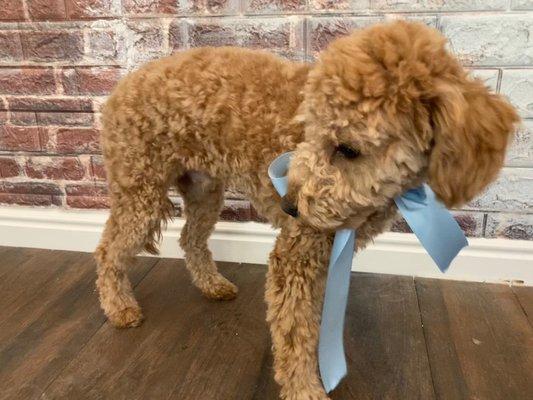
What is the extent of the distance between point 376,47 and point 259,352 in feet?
2.68

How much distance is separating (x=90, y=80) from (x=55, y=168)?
0.34m

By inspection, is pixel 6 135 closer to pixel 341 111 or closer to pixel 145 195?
pixel 145 195

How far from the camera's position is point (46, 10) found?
1.48 metres

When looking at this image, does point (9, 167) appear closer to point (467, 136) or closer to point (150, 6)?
point (150, 6)

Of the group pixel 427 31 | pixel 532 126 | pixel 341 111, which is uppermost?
pixel 427 31

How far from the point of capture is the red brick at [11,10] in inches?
59.0

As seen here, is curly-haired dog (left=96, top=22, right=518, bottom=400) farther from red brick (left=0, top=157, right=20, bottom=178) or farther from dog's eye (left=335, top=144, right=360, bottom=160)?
red brick (left=0, top=157, right=20, bottom=178)

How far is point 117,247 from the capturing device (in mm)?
1308

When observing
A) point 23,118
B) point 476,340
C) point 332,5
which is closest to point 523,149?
point 476,340

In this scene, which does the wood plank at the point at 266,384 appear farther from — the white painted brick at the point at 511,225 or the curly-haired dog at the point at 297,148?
the white painted brick at the point at 511,225

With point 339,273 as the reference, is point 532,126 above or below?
above

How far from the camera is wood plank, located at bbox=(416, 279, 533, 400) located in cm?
112

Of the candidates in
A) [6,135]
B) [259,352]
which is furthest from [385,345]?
[6,135]

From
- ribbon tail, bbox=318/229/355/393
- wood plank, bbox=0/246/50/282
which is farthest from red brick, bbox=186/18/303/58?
wood plank, bbox=0/246/50/282
